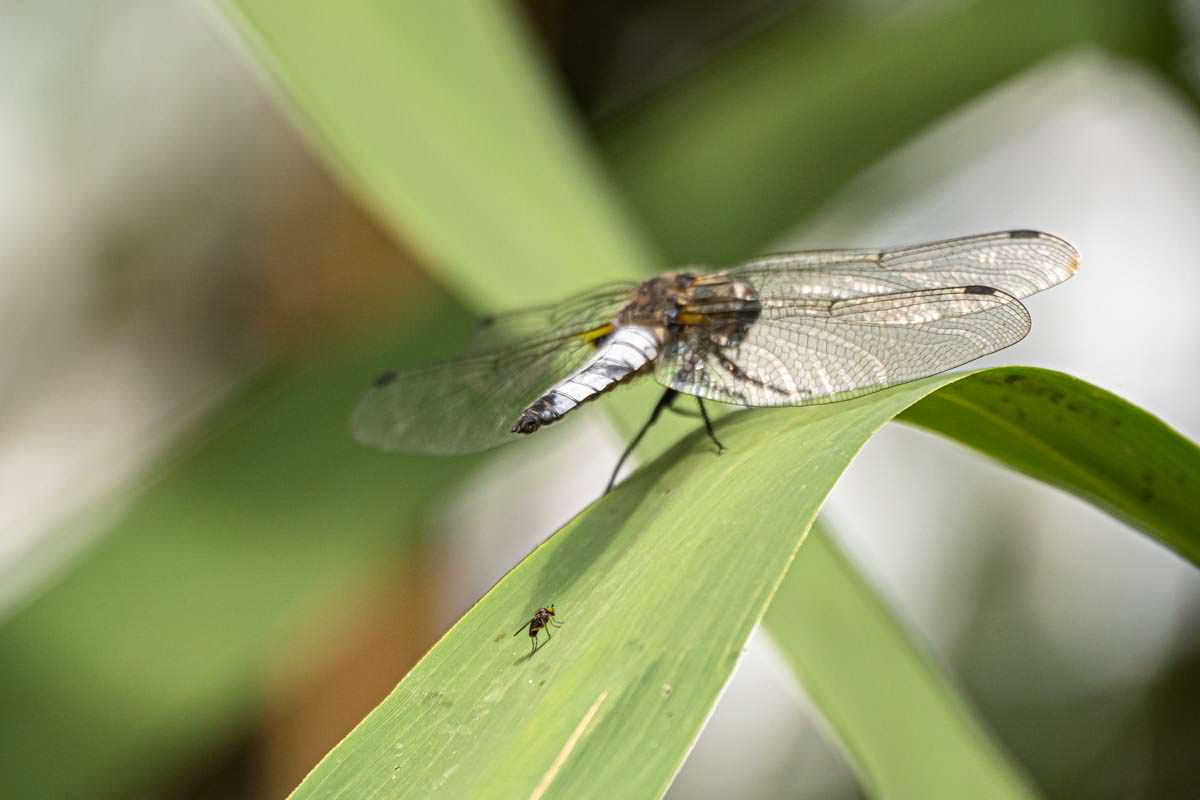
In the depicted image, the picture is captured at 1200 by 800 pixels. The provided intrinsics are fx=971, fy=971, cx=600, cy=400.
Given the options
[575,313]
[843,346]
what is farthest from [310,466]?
[843,346]

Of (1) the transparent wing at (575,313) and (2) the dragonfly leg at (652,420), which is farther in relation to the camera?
(1) the transparent wing at (575,313)

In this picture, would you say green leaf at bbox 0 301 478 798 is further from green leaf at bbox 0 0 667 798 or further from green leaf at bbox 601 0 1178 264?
green leaf at bbox 601 0 1178 264

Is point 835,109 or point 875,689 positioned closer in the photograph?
point 875,689

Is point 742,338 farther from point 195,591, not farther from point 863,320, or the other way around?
point 195,591

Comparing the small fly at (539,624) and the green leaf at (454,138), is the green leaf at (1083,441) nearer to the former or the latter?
the small fly at (539,624)

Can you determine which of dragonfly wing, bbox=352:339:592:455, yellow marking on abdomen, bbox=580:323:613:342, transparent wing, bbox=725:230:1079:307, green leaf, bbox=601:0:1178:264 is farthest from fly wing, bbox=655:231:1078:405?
green leaf, bbox=601:0:1178:264

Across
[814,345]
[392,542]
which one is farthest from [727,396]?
[392,542]

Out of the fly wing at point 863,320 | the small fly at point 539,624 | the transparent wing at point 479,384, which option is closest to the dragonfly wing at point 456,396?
the transparent wing at point 479,384
